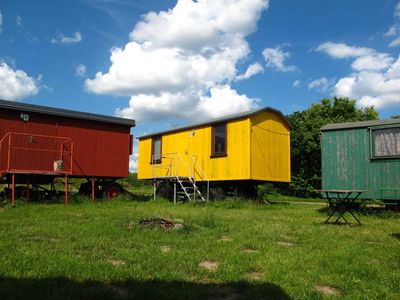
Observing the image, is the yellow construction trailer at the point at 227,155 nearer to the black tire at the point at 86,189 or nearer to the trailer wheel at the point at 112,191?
the trailer wheel at the point at 112,191

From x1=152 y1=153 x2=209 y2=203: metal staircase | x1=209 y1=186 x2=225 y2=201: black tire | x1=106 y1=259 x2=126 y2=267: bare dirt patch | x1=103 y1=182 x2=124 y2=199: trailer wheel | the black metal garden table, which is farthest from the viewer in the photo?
x1=103 y1=182 x2=124 y2=199: trailer wheel

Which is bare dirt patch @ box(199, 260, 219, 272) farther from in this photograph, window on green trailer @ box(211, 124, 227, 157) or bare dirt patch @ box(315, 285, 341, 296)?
window on green trailer @ box(211, 124, 227, 157)

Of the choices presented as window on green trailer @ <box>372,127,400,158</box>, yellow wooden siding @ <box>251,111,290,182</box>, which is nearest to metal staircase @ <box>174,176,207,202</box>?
yellow wooden siding @ <box>251,111,290,182</box>

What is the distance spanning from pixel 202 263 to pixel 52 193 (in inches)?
472

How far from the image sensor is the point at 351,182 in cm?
1288

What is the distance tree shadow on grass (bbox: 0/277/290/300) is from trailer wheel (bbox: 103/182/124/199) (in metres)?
13.7

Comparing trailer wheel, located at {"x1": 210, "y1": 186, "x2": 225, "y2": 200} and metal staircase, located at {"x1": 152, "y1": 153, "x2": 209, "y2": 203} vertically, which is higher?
metal staircase, located at {"x1": 152, "y1": 153, "x2": 209, "y2": 203}

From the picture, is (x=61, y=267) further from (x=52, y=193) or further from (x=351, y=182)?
(x=52, y=193)

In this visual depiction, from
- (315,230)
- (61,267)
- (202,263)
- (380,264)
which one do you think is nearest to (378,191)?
(315,230)

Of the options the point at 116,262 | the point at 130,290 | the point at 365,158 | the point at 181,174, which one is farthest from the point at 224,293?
the point at 181,174

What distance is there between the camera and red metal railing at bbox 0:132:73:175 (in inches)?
609

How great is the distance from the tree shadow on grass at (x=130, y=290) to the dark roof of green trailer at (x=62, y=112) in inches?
483

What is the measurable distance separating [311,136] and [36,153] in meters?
20.6

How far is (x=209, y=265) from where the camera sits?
557 cm
